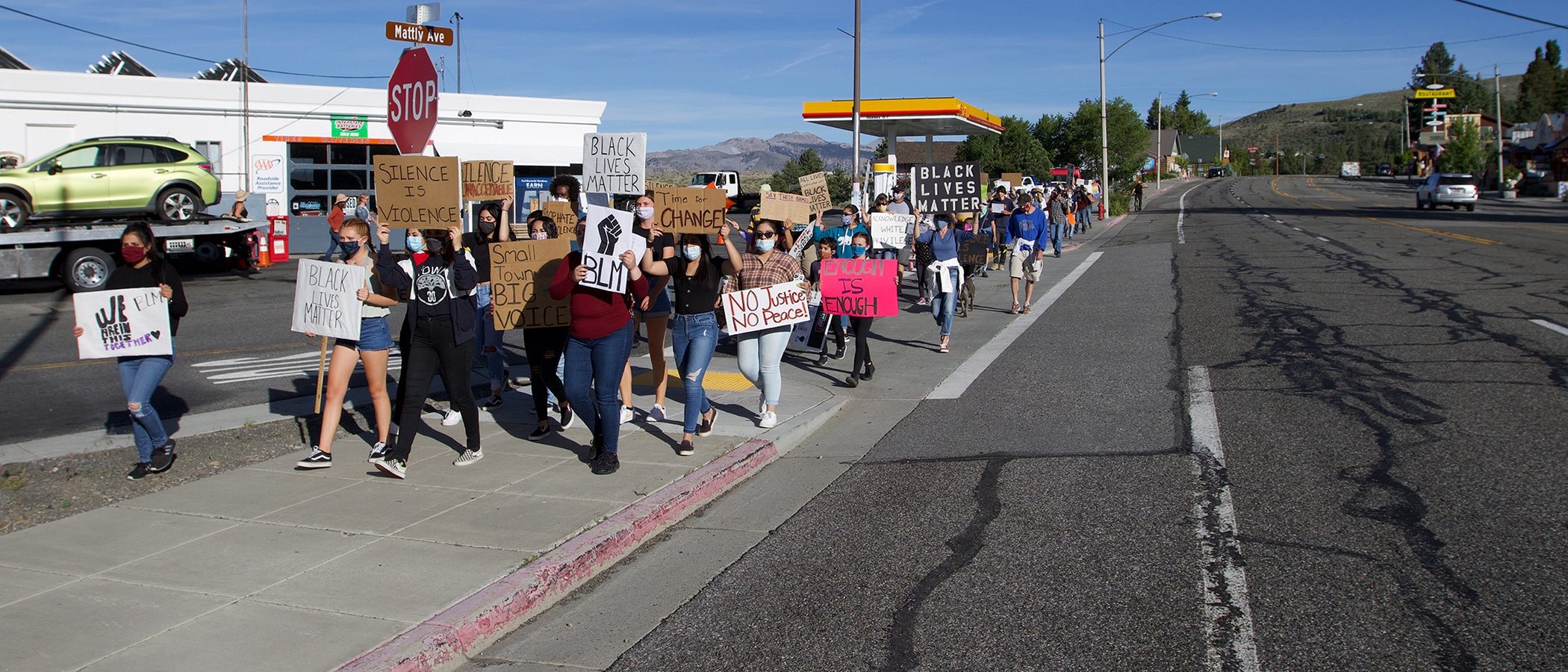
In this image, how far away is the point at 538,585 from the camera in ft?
16.4

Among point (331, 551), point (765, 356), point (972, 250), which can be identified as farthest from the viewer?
point (972, 250)

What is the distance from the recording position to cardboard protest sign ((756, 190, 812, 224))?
9586 mm

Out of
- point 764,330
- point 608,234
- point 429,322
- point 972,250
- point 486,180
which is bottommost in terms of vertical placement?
point 764,330

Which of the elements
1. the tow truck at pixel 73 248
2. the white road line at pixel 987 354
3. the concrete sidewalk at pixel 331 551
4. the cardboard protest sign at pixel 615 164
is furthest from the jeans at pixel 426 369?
the tow truck at pixel 73 248

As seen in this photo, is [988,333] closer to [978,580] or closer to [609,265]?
[609,265]

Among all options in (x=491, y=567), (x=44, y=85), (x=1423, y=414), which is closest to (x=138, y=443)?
(x=491, y=567)

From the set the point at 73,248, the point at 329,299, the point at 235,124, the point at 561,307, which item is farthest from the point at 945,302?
the point at 235,124

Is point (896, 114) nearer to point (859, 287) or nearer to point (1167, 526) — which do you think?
point (859, 287)

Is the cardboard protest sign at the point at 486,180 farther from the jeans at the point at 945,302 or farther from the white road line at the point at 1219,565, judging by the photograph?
the white road line at the point at 1219,565

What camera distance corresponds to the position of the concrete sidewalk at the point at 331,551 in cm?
435

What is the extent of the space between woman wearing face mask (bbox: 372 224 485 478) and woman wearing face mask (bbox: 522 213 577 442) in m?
0.87

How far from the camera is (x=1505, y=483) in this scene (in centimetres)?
601

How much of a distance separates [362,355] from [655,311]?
2375mm

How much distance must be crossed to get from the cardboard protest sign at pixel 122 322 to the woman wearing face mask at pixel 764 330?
13.0 feet
